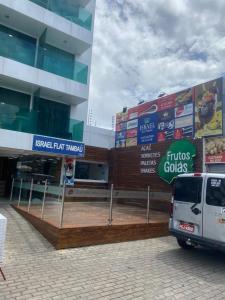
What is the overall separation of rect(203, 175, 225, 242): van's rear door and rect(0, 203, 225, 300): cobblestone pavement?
0.79 meters

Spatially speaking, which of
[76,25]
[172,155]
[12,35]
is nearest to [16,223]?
[172,155]

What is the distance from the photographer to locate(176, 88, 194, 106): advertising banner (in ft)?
56.0

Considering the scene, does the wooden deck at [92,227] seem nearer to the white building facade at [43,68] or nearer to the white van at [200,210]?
the white van at [200,210]

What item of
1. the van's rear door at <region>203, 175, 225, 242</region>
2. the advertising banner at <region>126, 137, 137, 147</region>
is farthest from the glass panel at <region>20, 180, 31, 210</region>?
the advertising banner at <region>126, 137, 137, 147</region>

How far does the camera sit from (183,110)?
57.1 ft

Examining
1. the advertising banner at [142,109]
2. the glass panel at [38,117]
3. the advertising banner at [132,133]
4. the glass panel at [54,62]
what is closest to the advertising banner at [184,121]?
the advertising banner at [142,109]

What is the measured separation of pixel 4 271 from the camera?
18.1ft

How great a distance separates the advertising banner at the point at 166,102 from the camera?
1819 centimetres

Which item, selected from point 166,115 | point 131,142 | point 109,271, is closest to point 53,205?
point 109,271

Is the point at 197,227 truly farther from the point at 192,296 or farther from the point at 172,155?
the point at 172,155

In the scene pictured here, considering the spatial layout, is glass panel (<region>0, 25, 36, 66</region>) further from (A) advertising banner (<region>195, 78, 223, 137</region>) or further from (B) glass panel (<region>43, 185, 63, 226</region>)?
(A) advertising banner (<region>195, 78, 223, 137</region>)

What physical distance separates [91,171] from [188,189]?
38.9ft

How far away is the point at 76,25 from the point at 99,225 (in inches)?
488

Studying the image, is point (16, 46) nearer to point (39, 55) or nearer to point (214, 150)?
point (39, 55)
